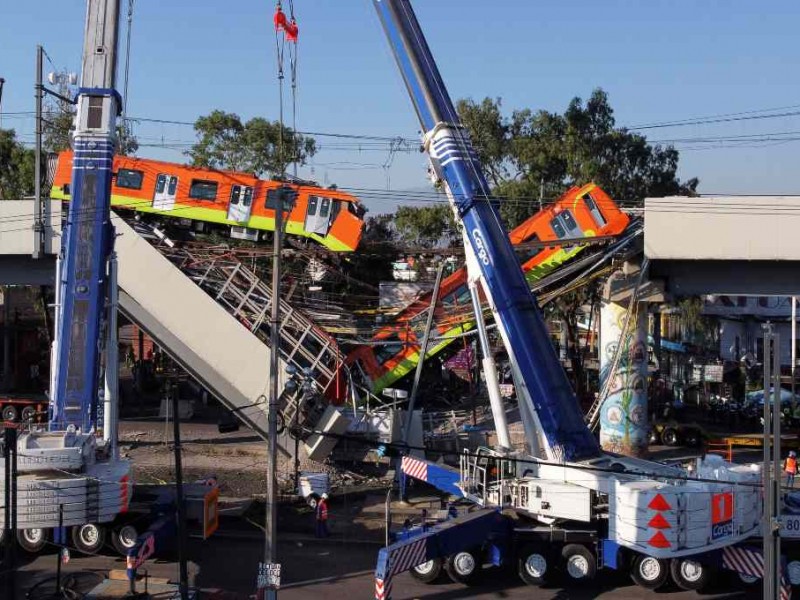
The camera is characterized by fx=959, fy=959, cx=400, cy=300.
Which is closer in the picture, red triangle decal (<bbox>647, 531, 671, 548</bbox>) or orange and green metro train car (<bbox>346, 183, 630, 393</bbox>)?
red triangle decal (<bbox>647, 531, 671, 548</bbox>)

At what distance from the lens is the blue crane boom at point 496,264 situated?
19938 millimetres

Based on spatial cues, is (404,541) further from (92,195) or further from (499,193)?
(499,193)

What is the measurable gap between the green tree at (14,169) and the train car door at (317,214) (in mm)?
25269

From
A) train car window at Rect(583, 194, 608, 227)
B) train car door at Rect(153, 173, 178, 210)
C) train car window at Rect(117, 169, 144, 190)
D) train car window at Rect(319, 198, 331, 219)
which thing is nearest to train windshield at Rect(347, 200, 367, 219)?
train car window at Rect(319, 198, 331, 219)

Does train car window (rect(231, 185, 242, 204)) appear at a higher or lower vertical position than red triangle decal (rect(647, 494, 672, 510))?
higher

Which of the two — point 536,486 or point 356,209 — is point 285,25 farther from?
point 356,209

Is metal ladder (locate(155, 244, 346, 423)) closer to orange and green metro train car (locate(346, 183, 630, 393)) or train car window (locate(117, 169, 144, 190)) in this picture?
orange and green metro train car (locate(346, 183, 630, 393))

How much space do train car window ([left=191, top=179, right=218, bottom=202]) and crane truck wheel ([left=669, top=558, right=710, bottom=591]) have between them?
23822mm

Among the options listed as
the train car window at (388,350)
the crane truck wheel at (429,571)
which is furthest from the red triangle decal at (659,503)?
the train car window at (388,350)

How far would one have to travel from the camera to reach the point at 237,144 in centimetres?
5556

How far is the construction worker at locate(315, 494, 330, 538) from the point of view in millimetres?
23266

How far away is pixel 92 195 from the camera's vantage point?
21.6 m

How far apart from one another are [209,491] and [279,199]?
8111 millimetres

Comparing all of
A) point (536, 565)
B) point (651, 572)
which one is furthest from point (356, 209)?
point (651, 572)
